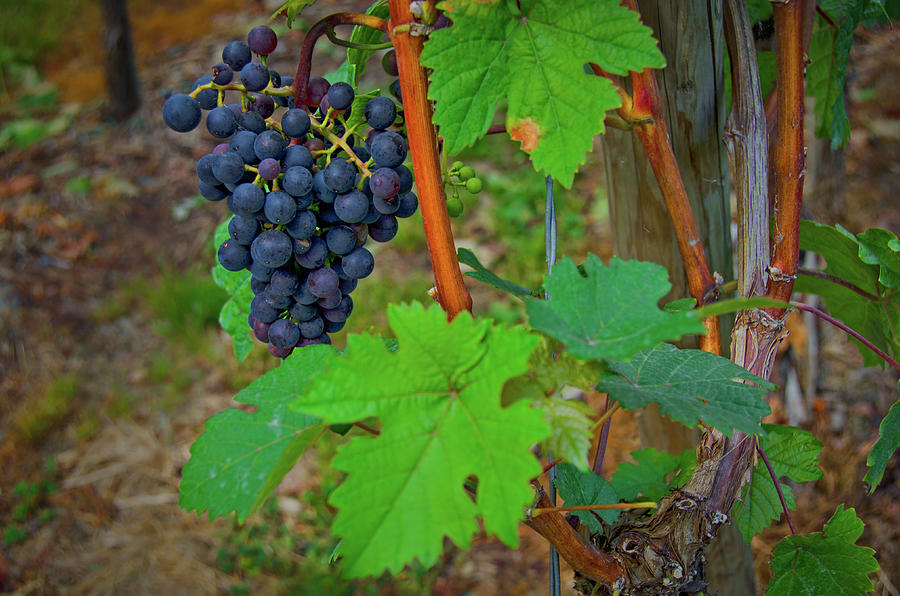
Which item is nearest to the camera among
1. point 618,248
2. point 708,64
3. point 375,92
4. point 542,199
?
point 375,92

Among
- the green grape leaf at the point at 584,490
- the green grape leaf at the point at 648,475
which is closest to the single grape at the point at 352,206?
the green grape leaf at the point at 584,490

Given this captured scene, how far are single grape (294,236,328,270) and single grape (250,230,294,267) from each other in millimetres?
27

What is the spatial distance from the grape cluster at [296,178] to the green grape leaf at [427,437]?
23cm

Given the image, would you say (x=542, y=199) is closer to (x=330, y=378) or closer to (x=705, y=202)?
(x=705, y=202)

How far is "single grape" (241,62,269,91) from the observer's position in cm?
87

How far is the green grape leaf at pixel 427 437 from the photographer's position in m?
0.63

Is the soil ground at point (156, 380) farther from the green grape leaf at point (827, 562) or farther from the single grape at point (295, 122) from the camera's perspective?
the single grape at point (295, 122)

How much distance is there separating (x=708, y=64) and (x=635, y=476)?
2.33 ft

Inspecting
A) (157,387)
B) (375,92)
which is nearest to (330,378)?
(375,92)

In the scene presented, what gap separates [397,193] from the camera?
863 mm

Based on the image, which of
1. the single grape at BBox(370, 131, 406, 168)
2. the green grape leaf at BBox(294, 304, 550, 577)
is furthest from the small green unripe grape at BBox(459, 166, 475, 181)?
the green grape leaf at BBox(294, 304, 550, 577)

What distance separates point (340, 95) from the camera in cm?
85

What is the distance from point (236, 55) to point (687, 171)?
2.48 feet

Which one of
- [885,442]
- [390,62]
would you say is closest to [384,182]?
[390,62]
